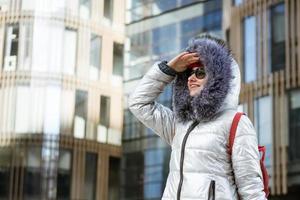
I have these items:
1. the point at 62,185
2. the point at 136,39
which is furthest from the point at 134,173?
the point at 136,39

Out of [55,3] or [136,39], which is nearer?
[55,3]

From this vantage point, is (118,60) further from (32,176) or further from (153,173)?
(32,176)

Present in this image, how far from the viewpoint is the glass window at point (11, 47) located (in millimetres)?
10656

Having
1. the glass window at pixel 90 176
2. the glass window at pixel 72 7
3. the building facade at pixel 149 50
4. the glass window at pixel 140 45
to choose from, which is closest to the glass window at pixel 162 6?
the building facade at pixel 149 50

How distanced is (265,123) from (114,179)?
288cm

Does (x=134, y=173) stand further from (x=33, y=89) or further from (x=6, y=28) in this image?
(x=6, y=28)

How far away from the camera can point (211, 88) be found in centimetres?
208

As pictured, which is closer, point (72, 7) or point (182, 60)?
point (182, 60)

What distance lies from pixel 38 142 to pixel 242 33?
12.8 ft

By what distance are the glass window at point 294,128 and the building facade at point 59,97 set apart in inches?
117

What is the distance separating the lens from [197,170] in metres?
2.02

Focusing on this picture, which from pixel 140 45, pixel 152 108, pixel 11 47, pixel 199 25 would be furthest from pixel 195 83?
pixel 140 45

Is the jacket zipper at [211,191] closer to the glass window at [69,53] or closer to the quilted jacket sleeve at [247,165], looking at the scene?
the quilted jacket sleeve at [247,165]

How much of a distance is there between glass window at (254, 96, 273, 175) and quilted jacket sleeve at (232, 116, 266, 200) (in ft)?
29.9
